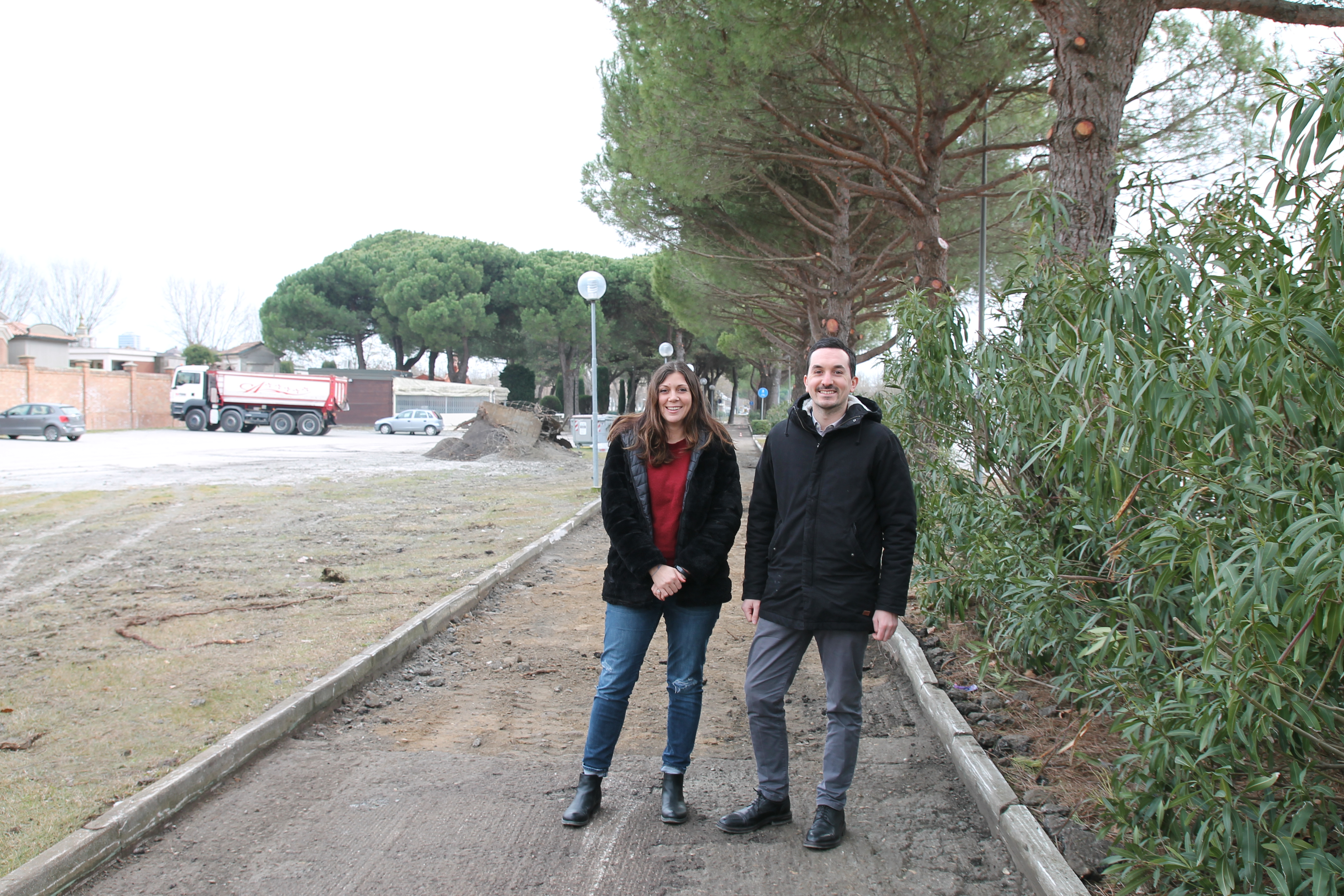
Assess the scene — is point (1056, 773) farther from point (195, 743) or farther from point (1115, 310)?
point (195, 743)

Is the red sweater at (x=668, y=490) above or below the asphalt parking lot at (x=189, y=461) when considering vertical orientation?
above

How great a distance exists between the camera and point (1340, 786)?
228 centimetres

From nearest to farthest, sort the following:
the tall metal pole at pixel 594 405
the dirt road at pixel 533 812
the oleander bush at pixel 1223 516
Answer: the oleander bush at pixel 1223 516 < the dirt road at pixel 533 812 < the tall metal pole at pixel 594 405

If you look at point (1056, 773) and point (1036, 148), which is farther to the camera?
point (1036, 148)

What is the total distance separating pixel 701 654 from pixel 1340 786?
6.10 ft

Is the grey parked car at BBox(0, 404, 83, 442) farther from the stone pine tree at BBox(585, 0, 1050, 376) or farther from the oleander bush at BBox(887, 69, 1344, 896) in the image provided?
the oleander bush at BBox(887, 69, 1344, 896)

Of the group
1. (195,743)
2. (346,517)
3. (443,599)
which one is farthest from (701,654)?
(346,517)

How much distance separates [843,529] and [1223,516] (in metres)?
1.11

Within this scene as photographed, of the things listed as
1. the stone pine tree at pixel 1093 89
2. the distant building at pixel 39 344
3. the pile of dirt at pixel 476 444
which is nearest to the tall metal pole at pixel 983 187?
the stone pine tree at pixel 1093 89

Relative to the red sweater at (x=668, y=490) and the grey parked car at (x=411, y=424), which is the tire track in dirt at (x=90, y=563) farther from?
the grey parked car at (x=411, y=424)

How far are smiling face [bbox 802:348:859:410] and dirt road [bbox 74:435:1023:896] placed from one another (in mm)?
1513

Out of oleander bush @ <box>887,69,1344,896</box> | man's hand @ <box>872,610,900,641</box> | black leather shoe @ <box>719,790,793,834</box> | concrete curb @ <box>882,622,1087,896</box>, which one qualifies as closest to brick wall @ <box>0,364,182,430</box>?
concrete curb @ <box>882,622,1087,896</box>

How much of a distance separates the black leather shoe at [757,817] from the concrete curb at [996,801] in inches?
29.2

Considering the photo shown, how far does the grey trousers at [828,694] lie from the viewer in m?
3.09
